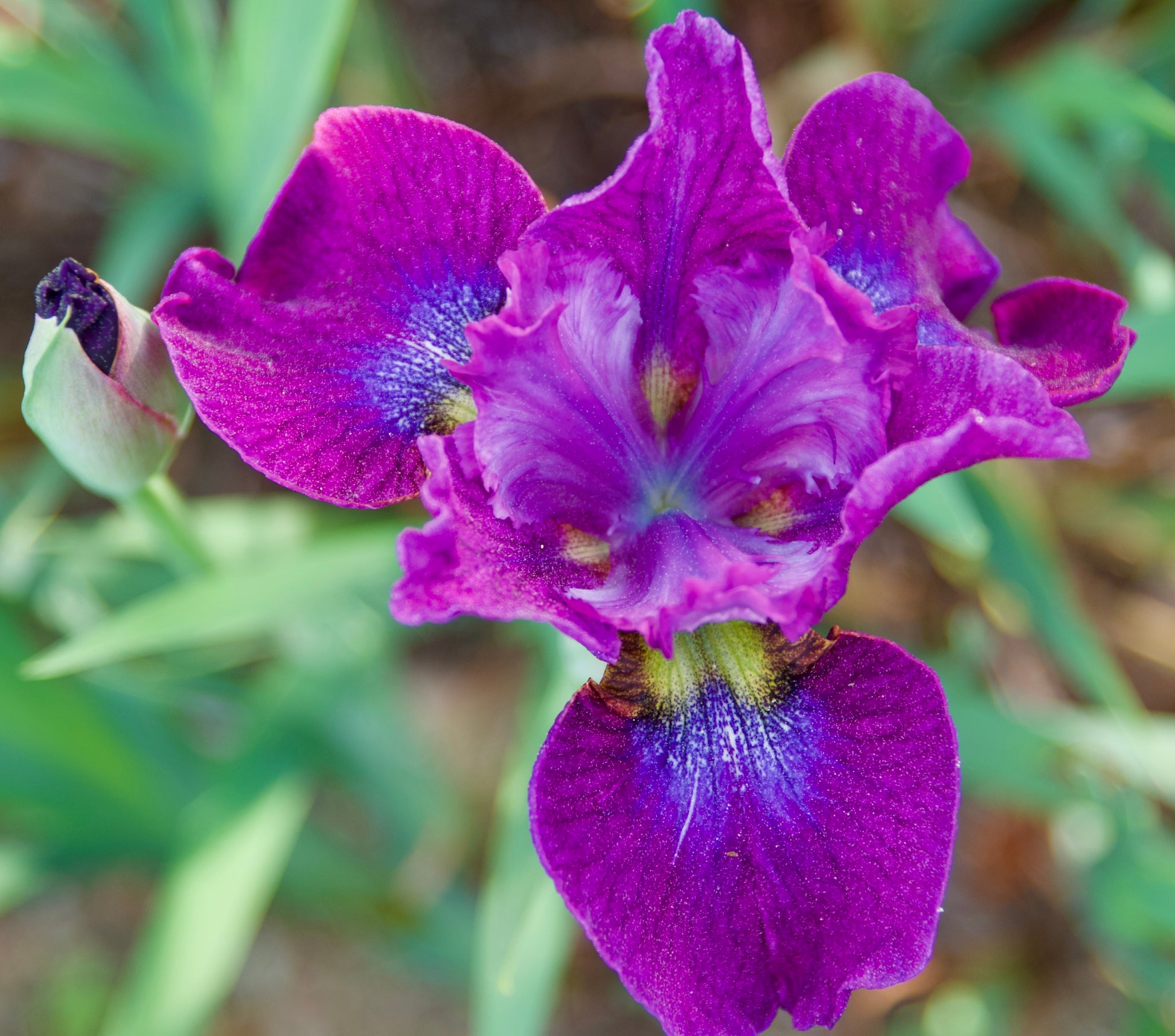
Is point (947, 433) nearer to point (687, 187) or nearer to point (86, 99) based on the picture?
point (687, 187)

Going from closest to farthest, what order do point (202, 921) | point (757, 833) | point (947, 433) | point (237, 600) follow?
point (947, 433) < point (757, 833) < point (237, 600) < point (202, 921)

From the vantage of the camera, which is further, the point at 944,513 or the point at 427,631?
the point at 427,631

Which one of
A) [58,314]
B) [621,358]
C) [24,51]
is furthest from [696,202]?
[24,51]


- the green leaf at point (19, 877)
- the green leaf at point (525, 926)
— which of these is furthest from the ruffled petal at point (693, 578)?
the green leaf at point (19, 877)

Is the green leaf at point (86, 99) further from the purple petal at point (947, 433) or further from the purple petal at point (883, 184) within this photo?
the purple petal at point (947, 433)

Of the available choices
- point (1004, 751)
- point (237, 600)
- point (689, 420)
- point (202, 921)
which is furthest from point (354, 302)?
point (1004, 751)

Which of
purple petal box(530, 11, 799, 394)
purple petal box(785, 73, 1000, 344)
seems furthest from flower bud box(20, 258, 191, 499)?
purple petal box(785, 73, 1000, 344)
